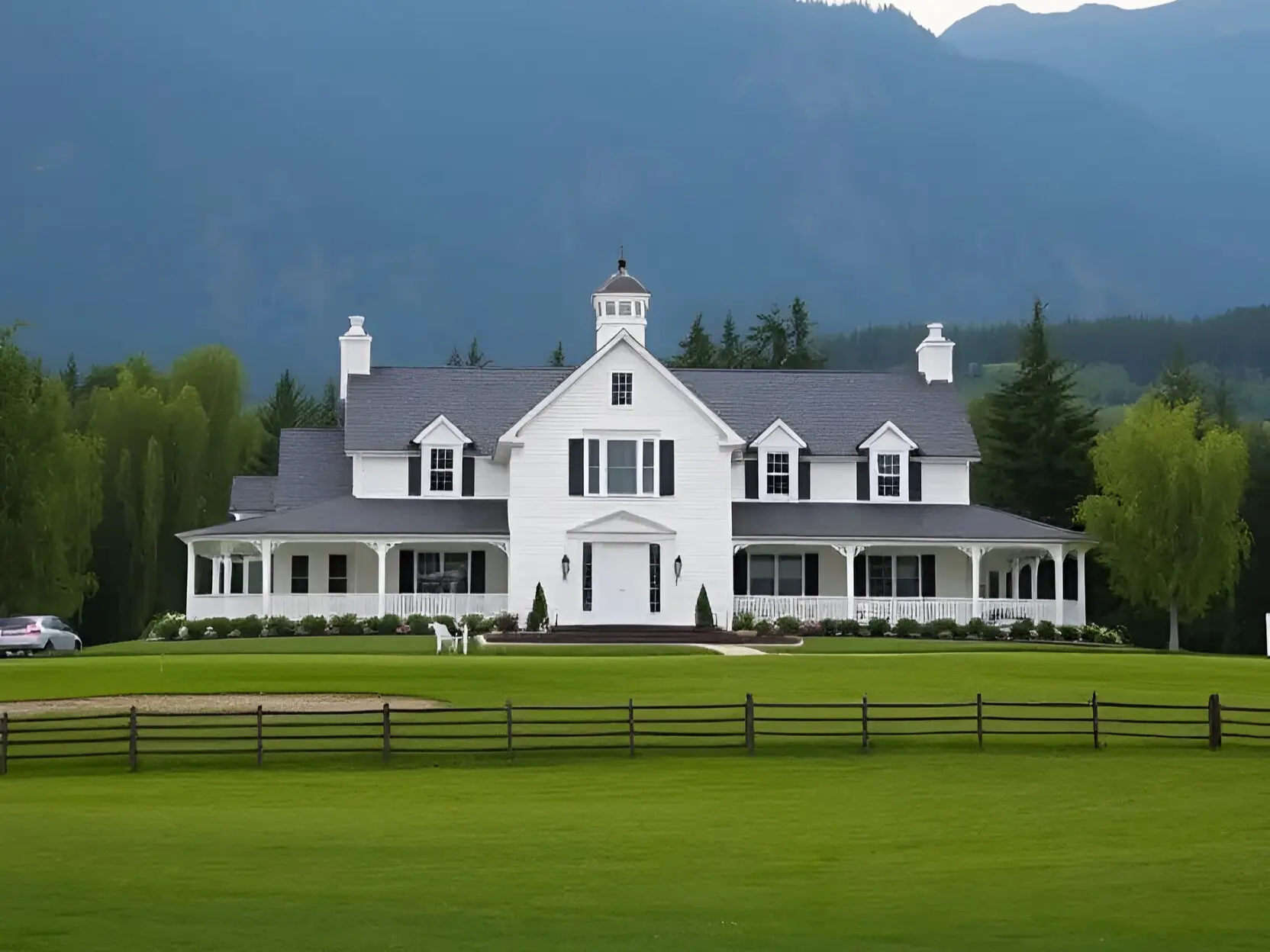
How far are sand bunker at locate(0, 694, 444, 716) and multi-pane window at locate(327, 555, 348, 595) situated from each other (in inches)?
877

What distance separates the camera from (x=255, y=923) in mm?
16219

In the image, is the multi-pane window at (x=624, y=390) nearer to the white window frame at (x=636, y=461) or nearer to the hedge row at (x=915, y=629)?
the white window frame at (x=636, y=461)

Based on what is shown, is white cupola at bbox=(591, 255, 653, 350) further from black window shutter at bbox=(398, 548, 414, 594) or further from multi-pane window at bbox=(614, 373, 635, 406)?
black window shutter at bbox=(398, 548, 414, 594)

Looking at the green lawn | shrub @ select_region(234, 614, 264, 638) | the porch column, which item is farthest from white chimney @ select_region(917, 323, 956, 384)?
the green lawn

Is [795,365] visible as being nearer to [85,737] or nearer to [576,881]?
[85,737]

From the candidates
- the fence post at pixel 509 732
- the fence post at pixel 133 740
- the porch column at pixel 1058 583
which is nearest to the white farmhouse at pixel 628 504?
the porch column at pixel 1058 583

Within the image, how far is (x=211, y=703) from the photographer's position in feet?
110

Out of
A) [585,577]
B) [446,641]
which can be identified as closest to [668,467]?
[585,577]

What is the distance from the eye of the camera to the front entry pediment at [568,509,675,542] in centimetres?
5425

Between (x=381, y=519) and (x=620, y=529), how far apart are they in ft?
25.2

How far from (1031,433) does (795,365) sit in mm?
21003

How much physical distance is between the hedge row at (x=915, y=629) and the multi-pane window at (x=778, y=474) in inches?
233

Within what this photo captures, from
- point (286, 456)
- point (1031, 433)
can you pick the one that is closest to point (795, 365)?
point (1031, 433)

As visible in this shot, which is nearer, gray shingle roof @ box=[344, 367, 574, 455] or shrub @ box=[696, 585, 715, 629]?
shrub @ box=[696, 585, 715, 629]
